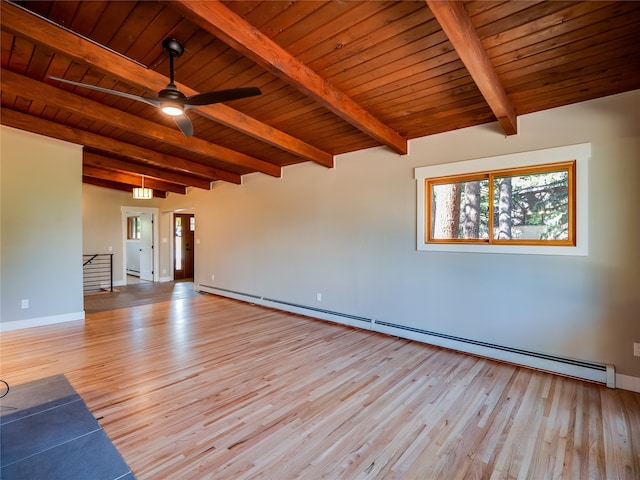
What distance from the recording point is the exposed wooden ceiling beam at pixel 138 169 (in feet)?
18.1

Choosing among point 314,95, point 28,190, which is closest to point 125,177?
point 28,190

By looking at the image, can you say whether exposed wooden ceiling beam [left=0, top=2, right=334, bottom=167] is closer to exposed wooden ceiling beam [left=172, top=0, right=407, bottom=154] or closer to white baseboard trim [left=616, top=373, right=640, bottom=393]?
exposed wooden ceiling beam [left=172, top=0, right=407, bottom=154]

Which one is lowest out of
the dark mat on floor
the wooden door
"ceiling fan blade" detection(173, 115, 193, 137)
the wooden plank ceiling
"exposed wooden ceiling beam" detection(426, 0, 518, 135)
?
the dark mat on floor

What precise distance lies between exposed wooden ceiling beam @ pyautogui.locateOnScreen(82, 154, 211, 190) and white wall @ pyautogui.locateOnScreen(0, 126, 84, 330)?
2.74ft

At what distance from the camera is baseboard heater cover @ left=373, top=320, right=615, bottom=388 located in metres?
2.78

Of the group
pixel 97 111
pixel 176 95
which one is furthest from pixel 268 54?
pixel 97 111

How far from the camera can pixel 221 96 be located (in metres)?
2.31

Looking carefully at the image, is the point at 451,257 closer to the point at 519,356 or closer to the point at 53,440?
the point at 519,356

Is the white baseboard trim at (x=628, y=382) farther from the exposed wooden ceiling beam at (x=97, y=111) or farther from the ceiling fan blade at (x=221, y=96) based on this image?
the exposed wooden ceiling beam at (x=97, y=111)

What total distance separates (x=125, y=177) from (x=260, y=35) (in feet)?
20.8

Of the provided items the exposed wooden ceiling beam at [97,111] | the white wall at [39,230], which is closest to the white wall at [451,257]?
the exposed wooden ceiling beam at [97,111]

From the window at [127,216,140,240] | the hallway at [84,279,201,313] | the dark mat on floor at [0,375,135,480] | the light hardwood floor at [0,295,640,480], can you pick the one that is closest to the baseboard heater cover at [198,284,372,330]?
the light hardwood floor at [0,295,640,480]

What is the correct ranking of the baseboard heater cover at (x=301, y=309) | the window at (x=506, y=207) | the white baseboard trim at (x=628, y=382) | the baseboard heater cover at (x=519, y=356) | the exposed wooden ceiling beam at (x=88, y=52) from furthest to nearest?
the baseboard heater cover at (x=301, y=309) → the window at (x=506, y=207) → the baseboard heater cover at (x=519, y=356) → the white baseboard trim at (x=628, y=382) → the exposed wooden ceiling beam at (x=88, y=52)

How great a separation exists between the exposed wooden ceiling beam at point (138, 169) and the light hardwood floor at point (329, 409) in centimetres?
317
